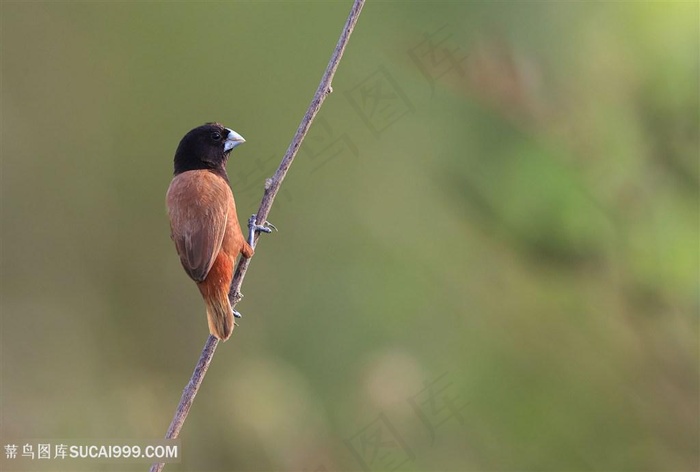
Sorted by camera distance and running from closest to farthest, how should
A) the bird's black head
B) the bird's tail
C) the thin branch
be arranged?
1. the thin branch
2. the bird's tail
3. the bird's black head

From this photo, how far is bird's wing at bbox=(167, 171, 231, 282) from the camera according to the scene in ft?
7.36

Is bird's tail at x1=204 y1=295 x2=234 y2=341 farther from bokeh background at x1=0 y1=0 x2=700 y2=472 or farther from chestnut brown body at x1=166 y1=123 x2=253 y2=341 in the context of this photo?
bokeh background at x1=0 y1=0 x2=700 y2=472

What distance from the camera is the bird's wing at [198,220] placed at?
2.24 metres

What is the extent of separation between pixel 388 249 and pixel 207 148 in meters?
1.55

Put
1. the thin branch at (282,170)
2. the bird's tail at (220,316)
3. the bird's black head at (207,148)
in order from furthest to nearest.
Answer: the bird's black head at (207,148) → the bird's tail at (220,316) → the thin branch at (282,170)

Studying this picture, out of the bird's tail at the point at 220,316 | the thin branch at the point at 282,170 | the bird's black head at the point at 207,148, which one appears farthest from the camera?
the bird's black head at the point at 207,148

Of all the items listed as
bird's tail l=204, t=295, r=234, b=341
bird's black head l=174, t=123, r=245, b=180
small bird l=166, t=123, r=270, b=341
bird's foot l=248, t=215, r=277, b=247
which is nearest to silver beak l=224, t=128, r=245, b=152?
bird's black head l=174, t=123, r=245, b=180

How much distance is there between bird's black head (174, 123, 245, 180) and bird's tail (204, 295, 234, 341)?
0.54 m

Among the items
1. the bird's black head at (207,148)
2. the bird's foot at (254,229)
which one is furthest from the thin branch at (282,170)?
the bird's black head at (207,148)

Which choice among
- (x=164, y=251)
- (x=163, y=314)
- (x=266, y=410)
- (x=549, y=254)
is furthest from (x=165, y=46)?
(x=549, y=254)

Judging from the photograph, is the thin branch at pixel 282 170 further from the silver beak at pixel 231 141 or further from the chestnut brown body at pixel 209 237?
the silver beak at pixel 231 141

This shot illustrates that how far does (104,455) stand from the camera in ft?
9.36

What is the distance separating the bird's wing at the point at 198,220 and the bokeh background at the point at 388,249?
0.68 meters

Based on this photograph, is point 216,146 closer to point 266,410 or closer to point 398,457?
point 266,410
